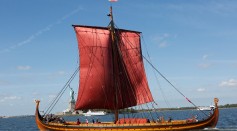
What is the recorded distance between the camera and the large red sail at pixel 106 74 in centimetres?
5069

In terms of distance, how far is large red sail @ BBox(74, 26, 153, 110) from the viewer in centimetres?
5069

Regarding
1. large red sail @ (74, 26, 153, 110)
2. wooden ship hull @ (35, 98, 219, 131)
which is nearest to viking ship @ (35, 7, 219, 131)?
large red sail @ (74, 26, 153, 110)

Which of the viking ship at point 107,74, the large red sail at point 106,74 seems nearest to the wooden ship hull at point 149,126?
the viking ship at point 107,74

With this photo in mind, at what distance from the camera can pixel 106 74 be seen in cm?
5084

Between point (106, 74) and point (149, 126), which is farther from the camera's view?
point (106, 74)

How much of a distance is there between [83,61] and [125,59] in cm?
641

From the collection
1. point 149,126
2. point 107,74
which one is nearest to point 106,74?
point 107,74

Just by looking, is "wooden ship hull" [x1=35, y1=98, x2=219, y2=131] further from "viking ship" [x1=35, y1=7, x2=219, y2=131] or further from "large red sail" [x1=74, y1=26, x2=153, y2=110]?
"large red sail" [x1=74, y1=26, x2=153, y2=110]

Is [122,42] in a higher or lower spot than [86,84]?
higher

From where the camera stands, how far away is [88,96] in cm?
5059

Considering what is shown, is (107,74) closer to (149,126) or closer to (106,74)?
(106,74)

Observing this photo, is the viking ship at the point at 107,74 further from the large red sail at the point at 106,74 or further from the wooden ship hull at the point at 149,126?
the wooden ship hull at the point at 149,126

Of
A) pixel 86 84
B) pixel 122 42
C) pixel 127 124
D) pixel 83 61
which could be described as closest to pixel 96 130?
pixel 127 124

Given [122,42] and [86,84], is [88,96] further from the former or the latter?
[122,42]
